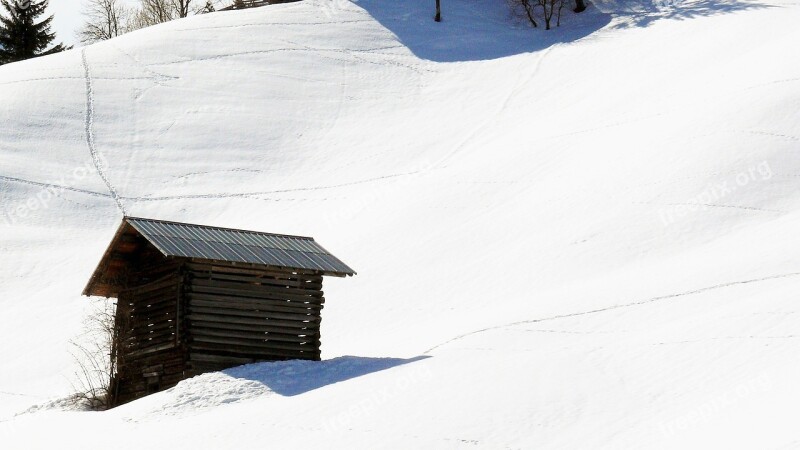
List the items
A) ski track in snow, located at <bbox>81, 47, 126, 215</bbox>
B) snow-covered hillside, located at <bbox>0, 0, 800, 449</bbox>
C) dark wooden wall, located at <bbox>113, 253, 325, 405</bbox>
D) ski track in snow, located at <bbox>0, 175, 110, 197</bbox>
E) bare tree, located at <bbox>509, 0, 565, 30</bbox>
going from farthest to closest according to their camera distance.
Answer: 1. bare tree, located at <bbox>509, 0, 565, 30</bbox>
2. ski track in snow, located at <bbox>81, 47, 126, 215</bbox>
3. ski track in snow, located at <bbox>0, 175, 110, 197</bbox>
4. dark wooden wall, located at <bbox>113, 253, 325, 405</bbox>
5. snow-covered hillside, located at <bbox>0, 0, 800, 449</bbox>

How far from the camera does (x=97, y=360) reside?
2997 cm

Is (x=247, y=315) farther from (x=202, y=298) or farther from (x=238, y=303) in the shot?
(x=202, y=298)

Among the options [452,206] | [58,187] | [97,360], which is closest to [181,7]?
[58,187]

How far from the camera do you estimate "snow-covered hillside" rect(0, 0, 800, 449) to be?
68.1 ft

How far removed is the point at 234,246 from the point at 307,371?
3272mm

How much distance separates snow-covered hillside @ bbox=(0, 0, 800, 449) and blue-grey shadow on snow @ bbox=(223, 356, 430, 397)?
12 cm

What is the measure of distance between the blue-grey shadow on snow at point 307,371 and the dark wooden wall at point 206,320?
64 cm

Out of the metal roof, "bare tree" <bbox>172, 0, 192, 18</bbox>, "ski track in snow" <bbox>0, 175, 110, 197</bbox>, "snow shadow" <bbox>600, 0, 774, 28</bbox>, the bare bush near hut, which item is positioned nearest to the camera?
the metal roof

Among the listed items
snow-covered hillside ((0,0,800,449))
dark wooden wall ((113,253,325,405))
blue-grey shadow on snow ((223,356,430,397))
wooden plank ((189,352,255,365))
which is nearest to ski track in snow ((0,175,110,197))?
snow-covered hillside ((0,0,800,449))

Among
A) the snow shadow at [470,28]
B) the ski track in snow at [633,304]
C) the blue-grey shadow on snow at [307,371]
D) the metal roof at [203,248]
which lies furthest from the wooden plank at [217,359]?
the snow shadow at [470,28]

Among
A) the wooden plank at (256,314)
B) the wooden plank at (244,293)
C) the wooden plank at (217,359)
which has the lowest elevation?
the wooden plank at (217,359)

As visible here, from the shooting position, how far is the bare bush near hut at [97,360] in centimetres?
2591

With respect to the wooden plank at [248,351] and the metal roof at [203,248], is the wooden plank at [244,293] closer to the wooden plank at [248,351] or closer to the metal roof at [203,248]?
the metal roof at [203,248]

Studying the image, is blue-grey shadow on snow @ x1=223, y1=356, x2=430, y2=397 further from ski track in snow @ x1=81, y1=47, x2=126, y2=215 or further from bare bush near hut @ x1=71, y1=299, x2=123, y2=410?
ski track in snow @ x1=81, y1=47, x2=126, y2=215
